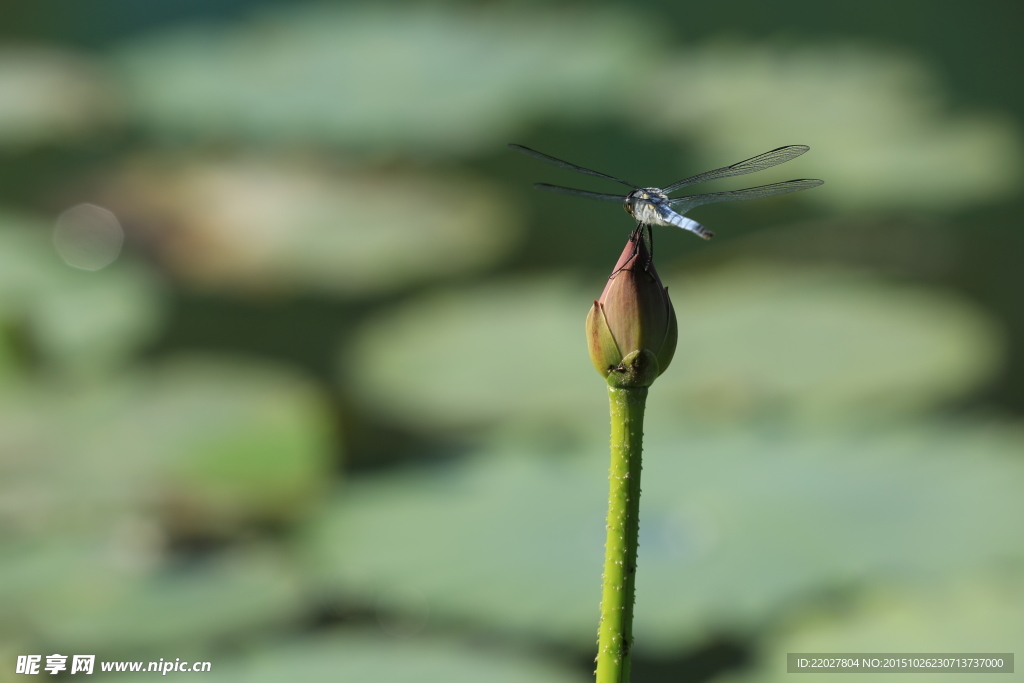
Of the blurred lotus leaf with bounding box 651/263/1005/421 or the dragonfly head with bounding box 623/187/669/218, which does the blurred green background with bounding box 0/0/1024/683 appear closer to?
the blurred lotus leaf with bounding box 651/263/1005/421

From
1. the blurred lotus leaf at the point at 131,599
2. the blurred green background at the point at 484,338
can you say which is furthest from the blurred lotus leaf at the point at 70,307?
the blurred lotus leaf at the point at 131,599


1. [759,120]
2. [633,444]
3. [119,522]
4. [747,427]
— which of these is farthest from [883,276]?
[633,444]

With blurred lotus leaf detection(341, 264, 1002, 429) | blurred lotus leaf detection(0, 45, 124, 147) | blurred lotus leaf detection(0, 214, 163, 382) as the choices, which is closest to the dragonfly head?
blurred lotus leaf detection(341, 264, 1002, 429)

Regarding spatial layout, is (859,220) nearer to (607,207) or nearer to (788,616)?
(607,207)

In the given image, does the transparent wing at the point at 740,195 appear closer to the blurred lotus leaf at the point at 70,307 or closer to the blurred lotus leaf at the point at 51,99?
the blurred lotus leaf at the point at 70,307

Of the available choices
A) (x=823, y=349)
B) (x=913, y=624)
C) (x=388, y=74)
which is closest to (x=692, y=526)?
(x=913, y=624)

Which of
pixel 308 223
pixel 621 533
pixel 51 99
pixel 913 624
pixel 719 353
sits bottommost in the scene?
pixel 621 533

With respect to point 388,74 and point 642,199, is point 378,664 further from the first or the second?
point 388,74
